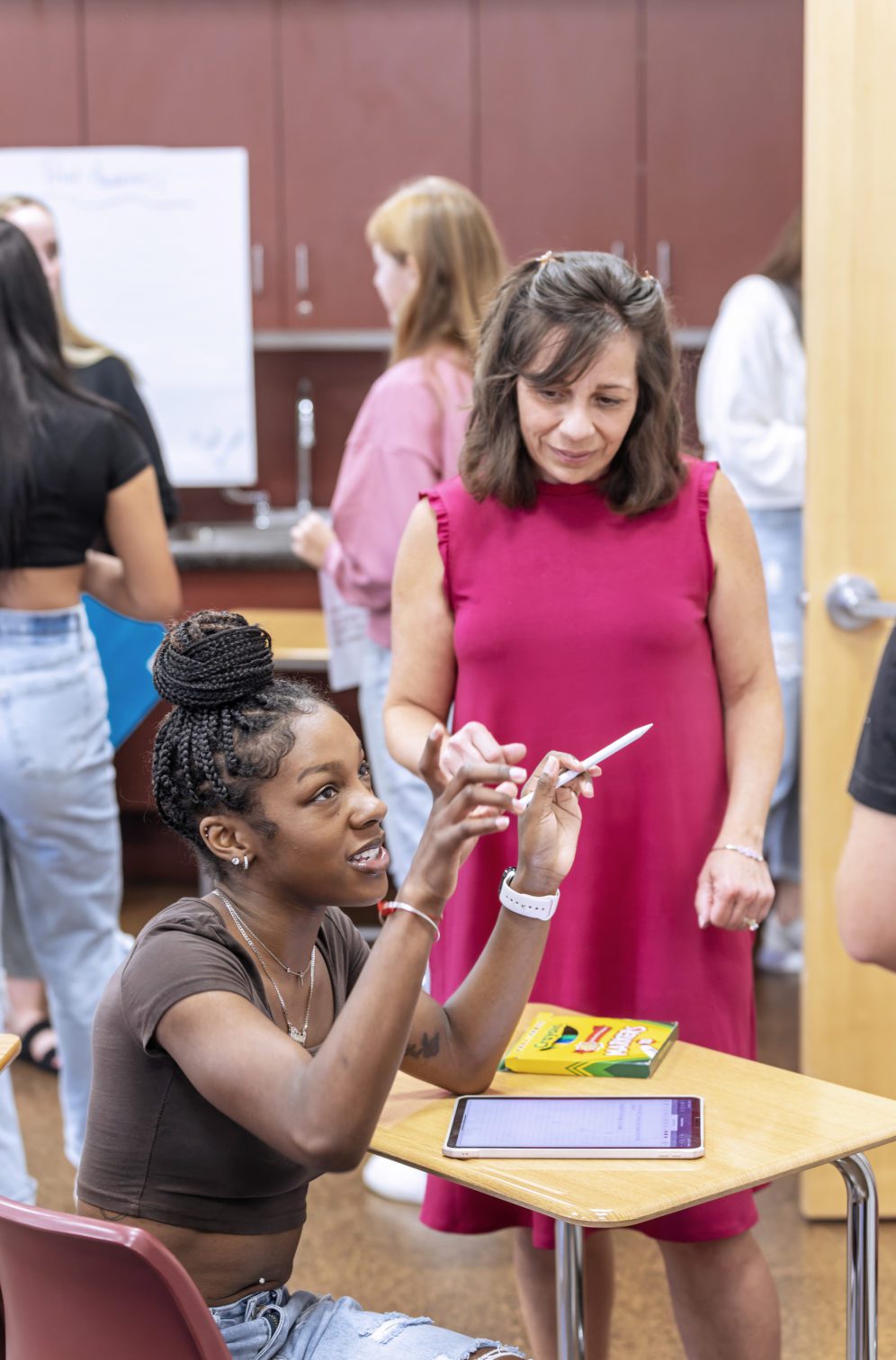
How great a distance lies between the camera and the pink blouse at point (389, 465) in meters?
2.72

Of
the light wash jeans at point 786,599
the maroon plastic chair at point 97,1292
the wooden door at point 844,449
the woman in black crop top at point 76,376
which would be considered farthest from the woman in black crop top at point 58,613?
the light wash jeans at point 786,599

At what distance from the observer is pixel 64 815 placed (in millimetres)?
2652

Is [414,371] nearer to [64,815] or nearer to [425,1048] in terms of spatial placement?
[64,815]

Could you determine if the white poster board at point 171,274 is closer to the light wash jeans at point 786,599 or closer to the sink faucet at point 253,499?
the sink faucet at point 253,499

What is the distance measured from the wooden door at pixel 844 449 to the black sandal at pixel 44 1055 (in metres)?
1.61

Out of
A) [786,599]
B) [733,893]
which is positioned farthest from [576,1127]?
[786,599]

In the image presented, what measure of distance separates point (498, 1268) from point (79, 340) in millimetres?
1949

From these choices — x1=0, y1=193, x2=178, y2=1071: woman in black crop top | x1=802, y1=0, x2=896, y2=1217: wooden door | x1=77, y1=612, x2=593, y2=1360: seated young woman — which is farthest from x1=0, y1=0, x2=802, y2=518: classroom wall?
x1=77, y1=612, x2=593, y2=1360: seated young woman

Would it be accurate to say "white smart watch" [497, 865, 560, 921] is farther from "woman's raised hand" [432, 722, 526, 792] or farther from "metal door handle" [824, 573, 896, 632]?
"metal door handle" [824, 573, 896, 632]

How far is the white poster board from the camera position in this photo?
195 inches

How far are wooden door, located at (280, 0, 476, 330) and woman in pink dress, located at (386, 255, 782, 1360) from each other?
320cm

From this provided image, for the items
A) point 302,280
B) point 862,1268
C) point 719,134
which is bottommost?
point 862,1268

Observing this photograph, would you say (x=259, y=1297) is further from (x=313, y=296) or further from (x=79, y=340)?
(x=313, y=296)

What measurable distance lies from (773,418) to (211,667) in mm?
2544
